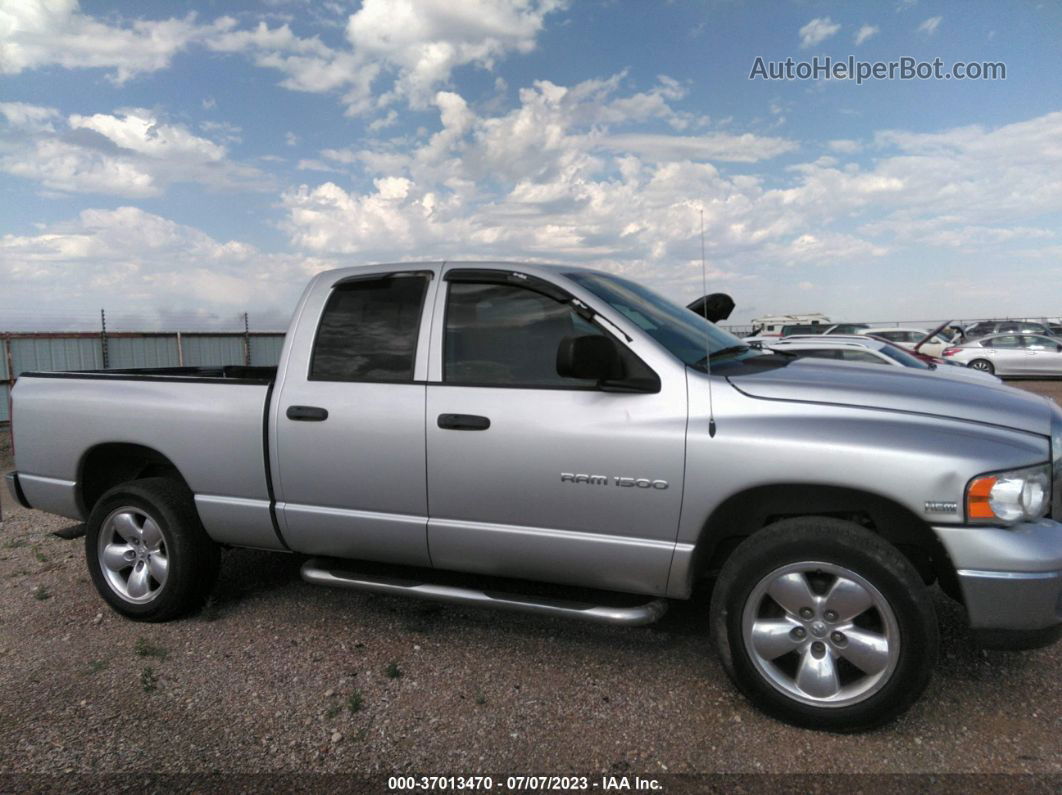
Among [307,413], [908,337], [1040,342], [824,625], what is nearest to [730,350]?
[824,625]

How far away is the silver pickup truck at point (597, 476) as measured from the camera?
2881 mm

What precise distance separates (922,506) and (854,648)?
613 millimetres

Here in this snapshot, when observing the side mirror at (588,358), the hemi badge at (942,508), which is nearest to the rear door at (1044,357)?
the hemi badge at (942,508)

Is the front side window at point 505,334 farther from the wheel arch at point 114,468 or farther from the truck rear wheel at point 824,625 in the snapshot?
the wheel arch at point 114,468

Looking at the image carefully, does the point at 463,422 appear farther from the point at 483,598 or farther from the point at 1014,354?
the point at 1014,354

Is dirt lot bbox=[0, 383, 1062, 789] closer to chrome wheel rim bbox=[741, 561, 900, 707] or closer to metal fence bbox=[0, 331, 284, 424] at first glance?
chrome wheel rim bbox=[741, 561, 900, 707]

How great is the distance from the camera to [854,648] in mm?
2959

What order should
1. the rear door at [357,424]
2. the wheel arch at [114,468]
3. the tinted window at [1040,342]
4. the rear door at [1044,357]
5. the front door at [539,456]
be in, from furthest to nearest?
the tinted window at [1040,342]
the rear door at [1044,357]
the wheel arch at [114,468]
the rear door at [357,424]
the front door at [539,456]

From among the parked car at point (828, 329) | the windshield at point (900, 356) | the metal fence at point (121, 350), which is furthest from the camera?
the parked car at point (828, 329)

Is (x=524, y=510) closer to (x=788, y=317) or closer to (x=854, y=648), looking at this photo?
(x=854, y=648)

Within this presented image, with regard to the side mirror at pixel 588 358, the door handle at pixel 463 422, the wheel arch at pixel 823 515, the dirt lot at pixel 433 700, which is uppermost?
the side mirror at pixel 588 358

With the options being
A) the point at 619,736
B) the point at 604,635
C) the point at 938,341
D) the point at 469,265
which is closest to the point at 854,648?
the point at 619,736

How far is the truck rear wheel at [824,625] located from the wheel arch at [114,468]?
3.12 metres

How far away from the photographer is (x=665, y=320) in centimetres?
377
